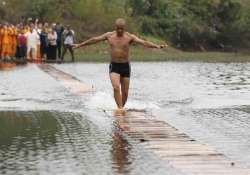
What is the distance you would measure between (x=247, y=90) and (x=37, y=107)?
6.90m

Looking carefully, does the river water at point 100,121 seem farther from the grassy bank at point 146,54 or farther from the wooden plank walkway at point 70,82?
the grassy bank at point 146,54

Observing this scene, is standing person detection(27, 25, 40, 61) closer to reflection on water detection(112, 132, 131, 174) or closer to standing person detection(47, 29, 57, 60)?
standing person detection(47, 29, 57, 60)

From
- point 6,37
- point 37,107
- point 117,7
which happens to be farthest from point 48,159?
point 117,7

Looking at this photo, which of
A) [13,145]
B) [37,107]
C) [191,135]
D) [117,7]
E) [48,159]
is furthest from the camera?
[117,7]

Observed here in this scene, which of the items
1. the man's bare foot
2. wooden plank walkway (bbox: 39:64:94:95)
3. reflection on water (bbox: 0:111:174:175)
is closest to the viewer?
reflection on water (bbox: 0:111:174:175)

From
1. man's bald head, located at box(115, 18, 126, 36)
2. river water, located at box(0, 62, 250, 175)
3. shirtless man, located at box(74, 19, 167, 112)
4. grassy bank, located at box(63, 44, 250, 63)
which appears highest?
man's bald head, located at box(115, 18, 126, 36)

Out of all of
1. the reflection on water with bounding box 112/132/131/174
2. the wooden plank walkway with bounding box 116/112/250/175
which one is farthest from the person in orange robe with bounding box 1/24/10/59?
the reflection on water with bounding box 112/132/131/174

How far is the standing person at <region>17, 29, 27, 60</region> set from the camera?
115 ft

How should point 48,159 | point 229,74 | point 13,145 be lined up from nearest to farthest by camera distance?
point 48,159, point 13,145, point 229,74

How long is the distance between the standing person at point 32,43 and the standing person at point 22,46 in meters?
0.17

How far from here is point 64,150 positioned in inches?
406

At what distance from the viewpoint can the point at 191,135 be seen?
38.7 feet

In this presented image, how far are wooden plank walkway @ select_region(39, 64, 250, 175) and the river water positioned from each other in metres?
0.18

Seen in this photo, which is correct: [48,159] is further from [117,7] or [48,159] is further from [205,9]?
[205,9]
